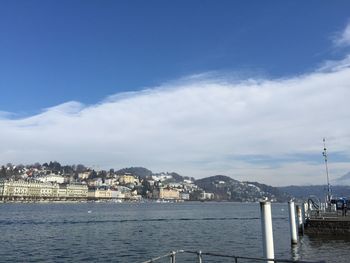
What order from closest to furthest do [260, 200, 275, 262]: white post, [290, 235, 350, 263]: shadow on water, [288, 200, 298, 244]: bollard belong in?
1. [260, 200, 275, 262]: white post
2. [290, 235, 350, 263]: shadow on water
3. [288, 200, 298, 244]: bollard

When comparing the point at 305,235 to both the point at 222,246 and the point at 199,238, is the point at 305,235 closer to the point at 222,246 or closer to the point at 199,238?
the point at 222,246

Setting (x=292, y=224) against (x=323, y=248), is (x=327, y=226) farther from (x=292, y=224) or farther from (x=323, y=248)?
(x=323, y=248)

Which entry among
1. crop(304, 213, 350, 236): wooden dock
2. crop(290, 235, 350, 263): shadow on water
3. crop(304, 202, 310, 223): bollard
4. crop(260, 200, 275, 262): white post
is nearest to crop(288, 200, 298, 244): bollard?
crop(290, 235, 350, 263): shadow on water

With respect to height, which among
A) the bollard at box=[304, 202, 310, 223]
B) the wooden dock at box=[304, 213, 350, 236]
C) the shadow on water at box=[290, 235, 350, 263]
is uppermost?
the bollard at box=[304, 202, 310, 223]

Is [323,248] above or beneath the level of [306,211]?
beneath

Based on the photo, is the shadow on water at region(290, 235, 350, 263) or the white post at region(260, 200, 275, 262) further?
the shadow on water at region(290, 235, 350, 263)

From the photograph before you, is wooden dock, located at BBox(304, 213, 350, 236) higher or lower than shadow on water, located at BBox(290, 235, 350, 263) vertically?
higher

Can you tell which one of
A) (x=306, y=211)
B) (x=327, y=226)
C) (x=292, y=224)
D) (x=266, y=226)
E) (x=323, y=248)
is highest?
(x=266, y=226)

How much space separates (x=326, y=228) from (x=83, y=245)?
83.4 ft

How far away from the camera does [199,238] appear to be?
56.4 meters

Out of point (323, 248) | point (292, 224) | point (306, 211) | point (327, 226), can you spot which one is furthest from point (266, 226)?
point (306, 211)

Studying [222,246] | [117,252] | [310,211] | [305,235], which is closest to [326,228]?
[305,235]

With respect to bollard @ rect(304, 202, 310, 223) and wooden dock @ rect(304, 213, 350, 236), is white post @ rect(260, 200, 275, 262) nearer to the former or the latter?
wooden dock @ rect(304, 213, 350, 236)

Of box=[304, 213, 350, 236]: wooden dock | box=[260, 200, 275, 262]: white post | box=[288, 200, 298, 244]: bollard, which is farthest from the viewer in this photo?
box=[304, 213, 350, 236]: wooden dock
